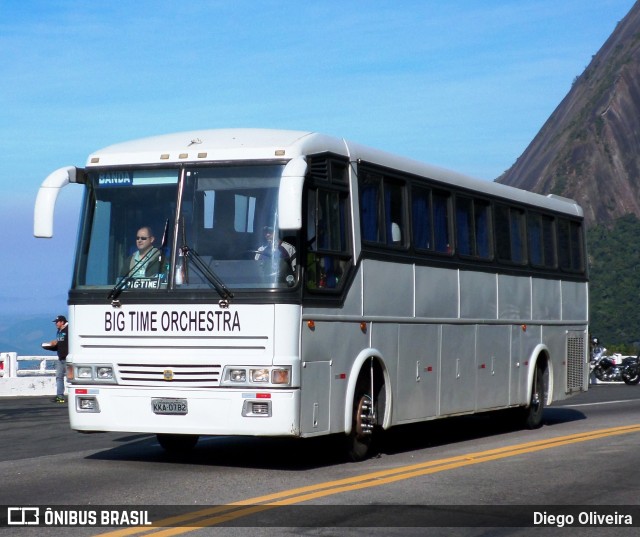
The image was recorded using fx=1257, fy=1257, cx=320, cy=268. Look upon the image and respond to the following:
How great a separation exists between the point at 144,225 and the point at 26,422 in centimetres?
903

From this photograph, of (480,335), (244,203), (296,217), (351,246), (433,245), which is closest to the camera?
(296,217)

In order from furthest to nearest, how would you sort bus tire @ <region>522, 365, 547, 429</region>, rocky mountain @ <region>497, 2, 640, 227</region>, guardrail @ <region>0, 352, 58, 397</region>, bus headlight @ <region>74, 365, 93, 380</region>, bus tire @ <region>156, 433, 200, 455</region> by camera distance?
rocky mountain @ <region>497, 2, 640, 227</region>, guardrail @ <region>0, 352, 58, 397</region>, bus tire @ <region>522, 365, 547, 429</region>, bus tire @ <region>156, 433, 200, 455</region>, bus headlight @ <region>74, 365, 93, 380</region>

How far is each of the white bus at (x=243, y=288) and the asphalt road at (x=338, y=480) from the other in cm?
52

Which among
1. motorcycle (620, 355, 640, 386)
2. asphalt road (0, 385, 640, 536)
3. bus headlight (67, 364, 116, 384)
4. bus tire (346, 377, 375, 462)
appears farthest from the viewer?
motorcycle (620, 355, 640, 386)

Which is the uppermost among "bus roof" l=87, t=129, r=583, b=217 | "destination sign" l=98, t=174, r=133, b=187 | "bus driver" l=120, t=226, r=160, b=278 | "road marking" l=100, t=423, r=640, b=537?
"bus roof" l=87, t=129, r=583, b=217

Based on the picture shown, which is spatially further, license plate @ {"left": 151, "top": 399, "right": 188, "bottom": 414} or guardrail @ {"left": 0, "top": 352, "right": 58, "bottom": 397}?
guardrail @ {"left": 0, "top": 352, "right": 58, "bottom": 397}

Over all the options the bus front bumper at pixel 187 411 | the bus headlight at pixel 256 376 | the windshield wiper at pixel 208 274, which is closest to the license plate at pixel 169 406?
the bus front bumper at pixel 187 411

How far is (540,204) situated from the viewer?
1884 centimetres

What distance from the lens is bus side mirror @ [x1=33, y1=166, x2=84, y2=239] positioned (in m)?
12.2

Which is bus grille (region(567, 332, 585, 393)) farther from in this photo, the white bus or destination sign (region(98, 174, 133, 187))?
destination sign (region(98, 174, 133, 187))

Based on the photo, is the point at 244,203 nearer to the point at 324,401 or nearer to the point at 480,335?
the point at 324,401

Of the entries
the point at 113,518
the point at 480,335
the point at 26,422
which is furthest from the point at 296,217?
the point at 26,422

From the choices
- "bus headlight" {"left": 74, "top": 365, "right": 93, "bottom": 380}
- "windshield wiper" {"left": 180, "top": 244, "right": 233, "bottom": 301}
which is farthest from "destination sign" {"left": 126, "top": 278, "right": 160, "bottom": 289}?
"bus headlight" {"left": 74, "top": 365, "right": 93, "bottom": 380}

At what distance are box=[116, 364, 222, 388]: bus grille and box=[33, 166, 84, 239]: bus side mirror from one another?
152cm
